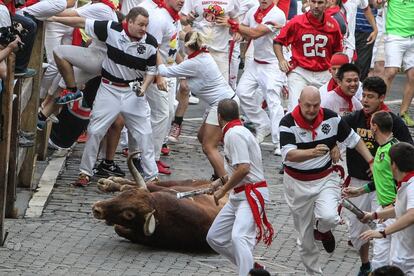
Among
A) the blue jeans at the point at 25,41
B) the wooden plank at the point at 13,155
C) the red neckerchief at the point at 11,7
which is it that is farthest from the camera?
the wooden plank at the point at 13,155

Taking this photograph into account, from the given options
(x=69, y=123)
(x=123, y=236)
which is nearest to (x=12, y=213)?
(x=123, y=236)

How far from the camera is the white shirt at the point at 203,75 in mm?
17516

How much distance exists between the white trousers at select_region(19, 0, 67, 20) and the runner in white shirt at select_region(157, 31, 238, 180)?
146 cm

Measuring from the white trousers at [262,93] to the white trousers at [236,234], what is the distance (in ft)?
18.8

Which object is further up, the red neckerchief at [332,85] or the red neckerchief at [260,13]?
the red neckerchief at [332,85]

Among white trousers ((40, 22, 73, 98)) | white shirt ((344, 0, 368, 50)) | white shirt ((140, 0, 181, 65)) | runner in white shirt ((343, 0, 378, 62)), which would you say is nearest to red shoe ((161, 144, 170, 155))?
→ white shirt ((140, 0, 181, 65))

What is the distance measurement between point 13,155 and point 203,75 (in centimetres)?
301

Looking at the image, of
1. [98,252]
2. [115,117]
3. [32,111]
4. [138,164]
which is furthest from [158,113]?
[98,252]

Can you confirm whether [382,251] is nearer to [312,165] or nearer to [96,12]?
[312,165]


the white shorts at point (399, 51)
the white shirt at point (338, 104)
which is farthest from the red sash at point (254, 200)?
the white shorts at point (399, 51)

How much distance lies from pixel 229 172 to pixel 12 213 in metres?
3.24

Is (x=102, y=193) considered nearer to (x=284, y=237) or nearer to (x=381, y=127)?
(x=284, y=237)

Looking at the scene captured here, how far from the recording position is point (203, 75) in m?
17.6

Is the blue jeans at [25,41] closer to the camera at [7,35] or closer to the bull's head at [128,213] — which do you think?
the camera at [7,35]
